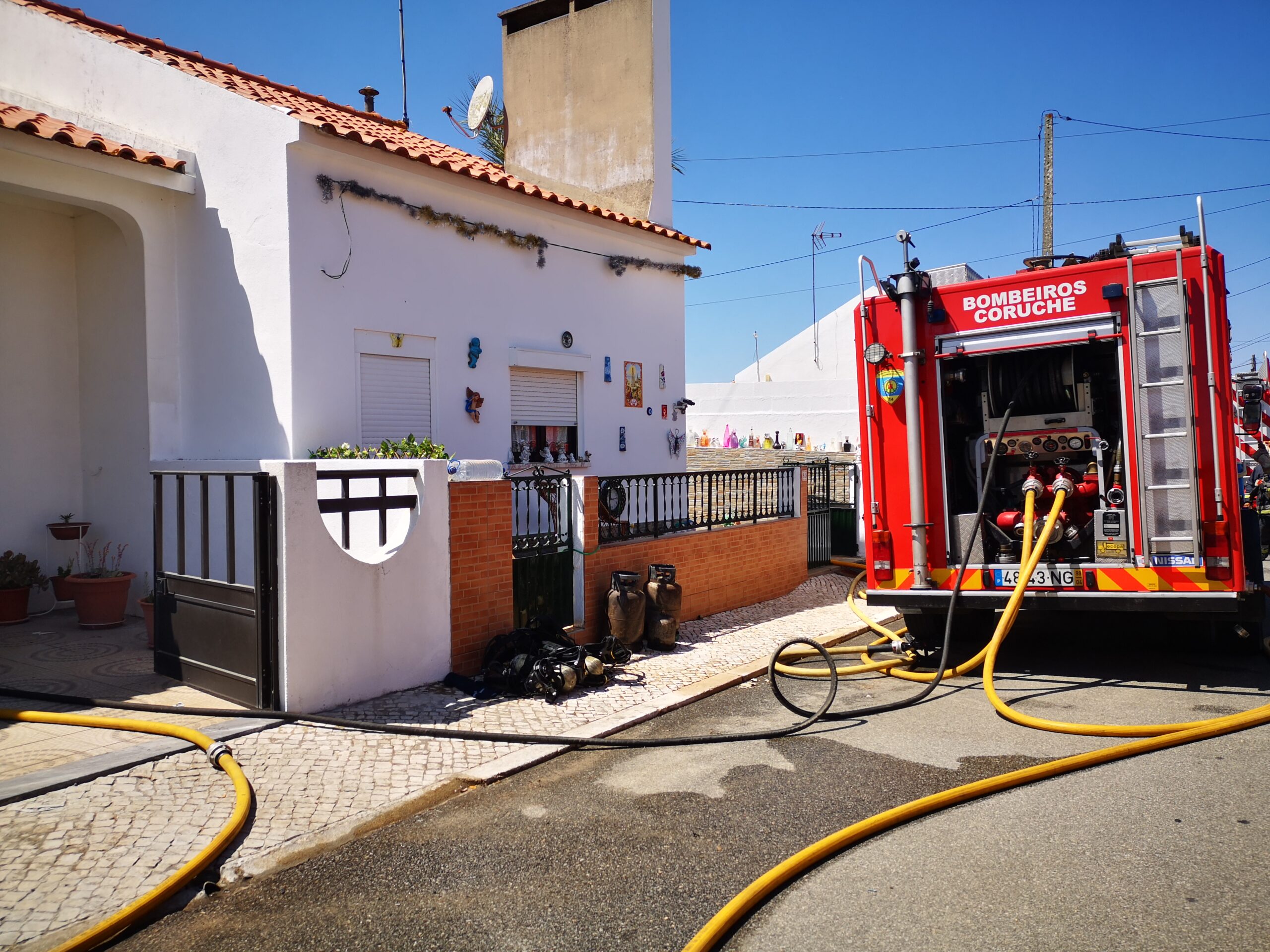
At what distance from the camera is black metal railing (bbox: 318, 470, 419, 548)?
6.27 metres

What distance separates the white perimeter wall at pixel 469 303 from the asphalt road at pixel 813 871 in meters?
4.91

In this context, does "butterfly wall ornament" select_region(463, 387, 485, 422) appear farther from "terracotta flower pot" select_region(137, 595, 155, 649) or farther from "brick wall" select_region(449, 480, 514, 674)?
"terracotta flower pot" select_region(137, 595, 155, 649)

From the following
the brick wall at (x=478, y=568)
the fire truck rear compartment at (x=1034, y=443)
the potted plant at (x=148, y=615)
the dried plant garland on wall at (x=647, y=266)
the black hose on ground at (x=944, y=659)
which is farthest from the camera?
the dried plant garland on wall at (x=647, y=266)

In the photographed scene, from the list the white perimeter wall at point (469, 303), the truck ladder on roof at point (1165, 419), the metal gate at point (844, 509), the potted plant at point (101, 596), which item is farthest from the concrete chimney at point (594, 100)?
the potted plant at point (101, 596)

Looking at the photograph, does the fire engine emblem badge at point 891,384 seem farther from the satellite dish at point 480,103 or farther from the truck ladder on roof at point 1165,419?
the satellite dish at point 480,103

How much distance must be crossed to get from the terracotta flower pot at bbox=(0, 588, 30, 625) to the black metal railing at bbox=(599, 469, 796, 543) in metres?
5.39

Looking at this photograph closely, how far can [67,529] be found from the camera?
8961 mm

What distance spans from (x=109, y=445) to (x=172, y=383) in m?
1.11

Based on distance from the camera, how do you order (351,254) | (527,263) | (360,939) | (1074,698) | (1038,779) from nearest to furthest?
(360,939) < (1038,779) < (1074,698) < (351,254) < (527,263)

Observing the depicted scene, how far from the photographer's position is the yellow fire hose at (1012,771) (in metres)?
3.42

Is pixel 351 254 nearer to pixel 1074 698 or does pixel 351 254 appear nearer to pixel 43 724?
pixel 43 724

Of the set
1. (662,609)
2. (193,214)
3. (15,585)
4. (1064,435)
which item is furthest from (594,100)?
(15,585)

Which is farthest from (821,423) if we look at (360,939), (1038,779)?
(360,939)

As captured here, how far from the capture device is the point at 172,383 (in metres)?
8.68
